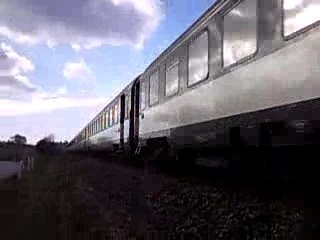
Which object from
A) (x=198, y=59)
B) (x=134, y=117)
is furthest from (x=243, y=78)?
(x=134, y=117)

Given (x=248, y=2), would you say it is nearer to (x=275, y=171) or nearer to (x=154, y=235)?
(x=275, y=171)

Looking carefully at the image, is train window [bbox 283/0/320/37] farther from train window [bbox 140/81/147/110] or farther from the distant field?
the distant field

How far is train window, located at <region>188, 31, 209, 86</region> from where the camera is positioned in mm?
10920

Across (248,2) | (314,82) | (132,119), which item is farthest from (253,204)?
(132,119)

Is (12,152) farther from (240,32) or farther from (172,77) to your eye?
(240,32)

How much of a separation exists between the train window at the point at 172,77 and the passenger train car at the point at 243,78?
0.08 ft

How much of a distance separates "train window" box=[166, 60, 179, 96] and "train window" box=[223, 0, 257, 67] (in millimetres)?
3470

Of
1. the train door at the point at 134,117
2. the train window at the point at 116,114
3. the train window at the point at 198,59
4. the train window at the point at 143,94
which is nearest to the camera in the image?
the train window at the point at 198,59

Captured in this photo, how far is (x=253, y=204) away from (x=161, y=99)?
7099 mm

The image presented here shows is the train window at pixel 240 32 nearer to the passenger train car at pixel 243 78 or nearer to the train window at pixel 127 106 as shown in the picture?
the passenger train car at pixel 243 78

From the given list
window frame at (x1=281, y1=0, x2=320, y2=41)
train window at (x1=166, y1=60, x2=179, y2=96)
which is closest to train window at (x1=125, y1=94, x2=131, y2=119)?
train window at (x1=166, y1=60, x2=179, y2=96)

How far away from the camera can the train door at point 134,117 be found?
19484 mm

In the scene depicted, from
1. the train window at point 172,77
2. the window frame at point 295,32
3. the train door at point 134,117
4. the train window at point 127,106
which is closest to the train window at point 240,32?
the window frame at point 295,32

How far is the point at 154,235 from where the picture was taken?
7.73 m
